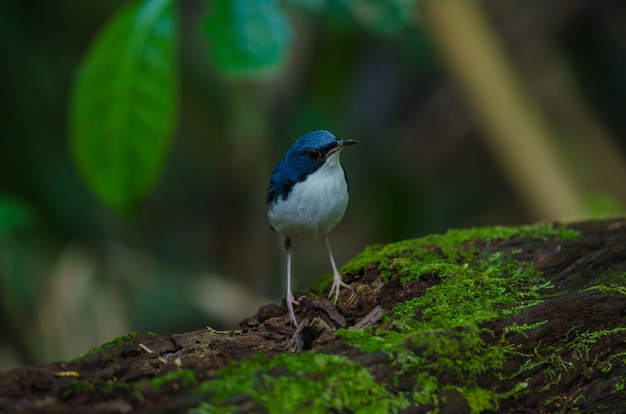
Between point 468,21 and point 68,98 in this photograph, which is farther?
point 68,98

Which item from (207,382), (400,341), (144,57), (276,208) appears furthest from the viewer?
(276,208)

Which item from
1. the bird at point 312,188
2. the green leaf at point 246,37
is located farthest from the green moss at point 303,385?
the green leaf at point 246,37

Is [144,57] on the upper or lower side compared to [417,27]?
lower

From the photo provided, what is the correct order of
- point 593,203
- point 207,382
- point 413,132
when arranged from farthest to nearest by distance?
point 413,132
point 593,203
point 207,382

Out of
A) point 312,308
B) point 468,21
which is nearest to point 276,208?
point 312,308

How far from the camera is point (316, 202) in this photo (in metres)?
3.84

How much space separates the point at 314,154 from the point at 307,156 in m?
0.04

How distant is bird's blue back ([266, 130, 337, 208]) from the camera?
12.8 ft

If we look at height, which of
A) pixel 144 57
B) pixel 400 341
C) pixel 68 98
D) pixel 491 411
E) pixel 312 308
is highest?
pixel 68 98

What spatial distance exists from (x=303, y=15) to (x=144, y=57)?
3.69 meters

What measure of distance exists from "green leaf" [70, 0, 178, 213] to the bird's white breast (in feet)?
2.33

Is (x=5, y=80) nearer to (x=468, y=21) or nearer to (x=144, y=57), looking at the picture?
(x=144, y=57)

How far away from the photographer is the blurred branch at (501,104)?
6.02 meters

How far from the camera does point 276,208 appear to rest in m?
3.97
